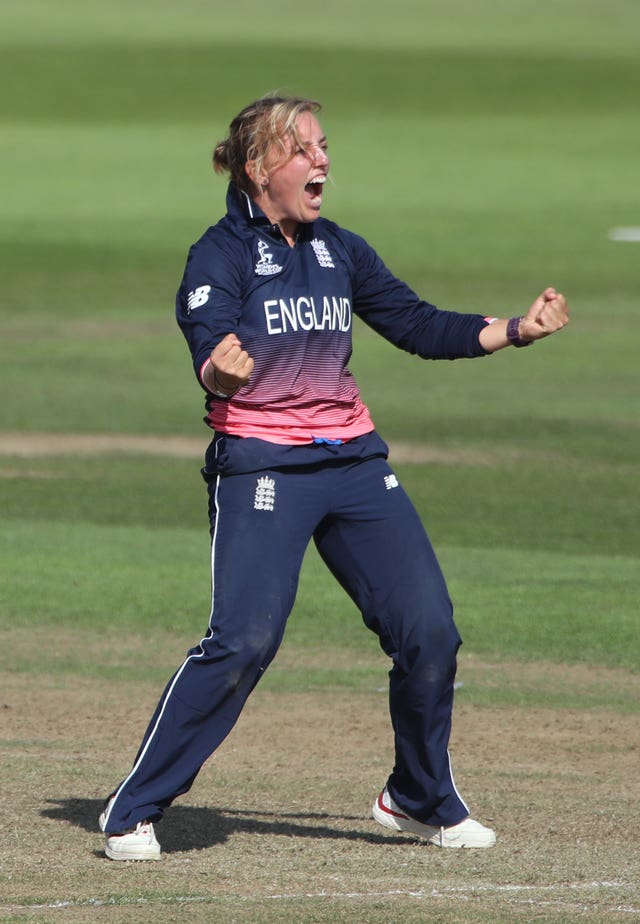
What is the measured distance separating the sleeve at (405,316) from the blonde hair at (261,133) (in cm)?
45

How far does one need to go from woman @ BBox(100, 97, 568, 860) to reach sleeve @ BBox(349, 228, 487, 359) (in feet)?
0.27

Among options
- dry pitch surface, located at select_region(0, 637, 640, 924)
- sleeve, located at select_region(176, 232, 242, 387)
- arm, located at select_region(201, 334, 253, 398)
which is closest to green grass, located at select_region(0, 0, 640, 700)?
dry pitch surface, located at select_region(0, 637, 640, 924)

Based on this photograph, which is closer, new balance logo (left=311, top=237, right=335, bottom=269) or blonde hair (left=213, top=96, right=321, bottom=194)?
blonde hair (left=213, top=96, right=321, bottom=194)

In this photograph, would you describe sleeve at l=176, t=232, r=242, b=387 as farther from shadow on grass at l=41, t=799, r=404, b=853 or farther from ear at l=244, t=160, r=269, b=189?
shadow on grass at l=41, t=799, r=404, b=853

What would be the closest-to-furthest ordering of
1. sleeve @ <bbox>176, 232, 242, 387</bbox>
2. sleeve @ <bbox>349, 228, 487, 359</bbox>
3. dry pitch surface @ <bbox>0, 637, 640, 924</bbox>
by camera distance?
dry pitch surface @ <bbox>0, 637, 640, 924</bbox> < sleeve @ <bbox>176, 232, 242, 387</bbox> < sleeve @ <bbox>349, 228, 487, 359</bbox>

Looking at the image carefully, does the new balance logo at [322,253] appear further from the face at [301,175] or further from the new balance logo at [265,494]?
the new balance logo at [265,494]

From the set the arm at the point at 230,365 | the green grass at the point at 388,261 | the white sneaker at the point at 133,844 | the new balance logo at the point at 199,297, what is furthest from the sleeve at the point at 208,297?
the green grass at the point at 388,261

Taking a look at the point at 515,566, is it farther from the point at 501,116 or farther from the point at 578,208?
the point at 501,116

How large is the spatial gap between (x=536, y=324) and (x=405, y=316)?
1.54 feet

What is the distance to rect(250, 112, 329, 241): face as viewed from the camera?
19.6 ft

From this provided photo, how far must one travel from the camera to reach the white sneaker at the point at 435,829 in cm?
615

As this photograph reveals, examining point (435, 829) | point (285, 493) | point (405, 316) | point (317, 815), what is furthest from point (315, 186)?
point (317, 815)

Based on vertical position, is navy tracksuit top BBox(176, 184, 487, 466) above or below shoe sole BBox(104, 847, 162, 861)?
above

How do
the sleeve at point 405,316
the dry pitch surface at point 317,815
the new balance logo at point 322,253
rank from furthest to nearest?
the sleeve at point 405,316
the new balance logo at point 322,253
the dry pitch surface at point 317,815
